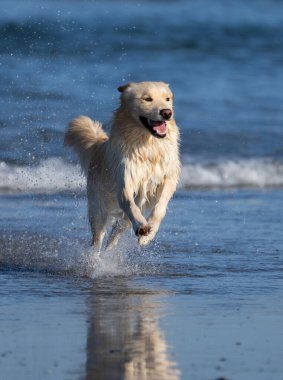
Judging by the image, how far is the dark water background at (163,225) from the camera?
4.84 meters

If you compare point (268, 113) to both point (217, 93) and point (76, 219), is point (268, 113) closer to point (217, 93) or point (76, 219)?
point (217, 93)

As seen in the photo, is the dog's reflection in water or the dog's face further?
the dog's face

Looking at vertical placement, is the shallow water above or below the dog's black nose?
below

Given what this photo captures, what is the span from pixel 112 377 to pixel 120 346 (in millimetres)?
500

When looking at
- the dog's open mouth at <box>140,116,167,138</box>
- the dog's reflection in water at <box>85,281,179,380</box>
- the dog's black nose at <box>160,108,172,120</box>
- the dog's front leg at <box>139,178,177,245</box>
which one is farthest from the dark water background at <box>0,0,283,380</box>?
the dog's black nose at <box>160,108,172,120</box>

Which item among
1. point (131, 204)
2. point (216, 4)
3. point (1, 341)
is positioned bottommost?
point (1, 341)

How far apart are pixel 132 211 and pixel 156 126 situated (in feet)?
1.84

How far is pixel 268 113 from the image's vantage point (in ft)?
49.7

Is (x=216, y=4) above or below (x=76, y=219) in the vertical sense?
above

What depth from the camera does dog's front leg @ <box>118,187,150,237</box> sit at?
6.52 metres

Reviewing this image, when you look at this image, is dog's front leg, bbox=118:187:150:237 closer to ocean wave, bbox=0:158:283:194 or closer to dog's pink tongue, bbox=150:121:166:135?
dog's pink tongue, bbox=150:121:166:135

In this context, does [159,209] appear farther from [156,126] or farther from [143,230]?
[156,126]

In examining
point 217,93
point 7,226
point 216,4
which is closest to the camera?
point 7,226

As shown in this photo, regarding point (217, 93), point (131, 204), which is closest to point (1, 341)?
point (131, 204)
